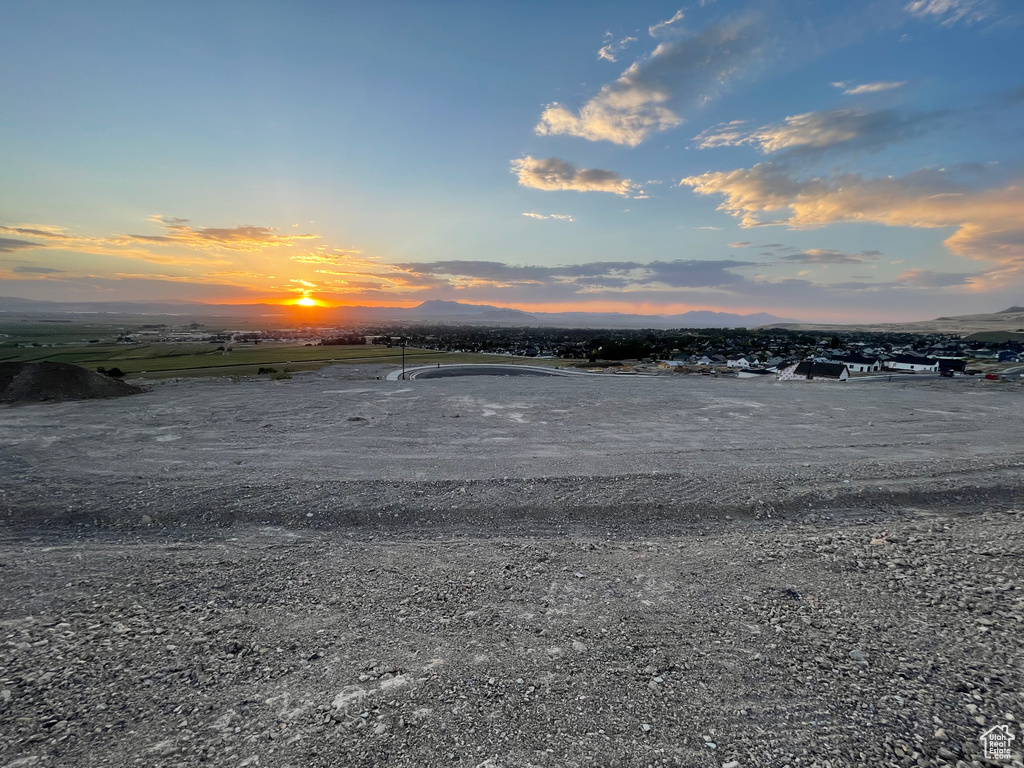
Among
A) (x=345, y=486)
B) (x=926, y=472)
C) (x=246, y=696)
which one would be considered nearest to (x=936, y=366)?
(x=926, y=472)

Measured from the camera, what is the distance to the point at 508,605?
17.9 ft

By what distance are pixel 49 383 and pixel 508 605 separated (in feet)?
84.9

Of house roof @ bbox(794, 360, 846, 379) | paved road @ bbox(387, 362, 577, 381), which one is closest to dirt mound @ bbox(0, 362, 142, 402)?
paved road @ bbox(387, 362, 577, 381)

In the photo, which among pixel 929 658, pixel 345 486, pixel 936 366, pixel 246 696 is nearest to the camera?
pixel 246 696

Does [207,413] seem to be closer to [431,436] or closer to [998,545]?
[431,436]

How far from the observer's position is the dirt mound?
63.8ft

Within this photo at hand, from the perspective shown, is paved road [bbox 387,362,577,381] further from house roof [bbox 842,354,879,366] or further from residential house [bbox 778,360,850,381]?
house roof [bbox 842,354,879,366]

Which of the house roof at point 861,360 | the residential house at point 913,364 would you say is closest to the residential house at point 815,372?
the residential house at point 913,364

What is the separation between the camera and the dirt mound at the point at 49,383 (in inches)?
765

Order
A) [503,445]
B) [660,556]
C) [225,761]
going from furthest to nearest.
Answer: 1. [503,445]
2. [660,556]
3. [225,761]

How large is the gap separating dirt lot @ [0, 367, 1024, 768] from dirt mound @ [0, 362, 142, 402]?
10917 millimetres

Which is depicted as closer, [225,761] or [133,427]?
[225,761]

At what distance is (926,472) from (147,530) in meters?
16.3

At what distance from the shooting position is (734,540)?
24.1 ft
